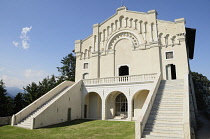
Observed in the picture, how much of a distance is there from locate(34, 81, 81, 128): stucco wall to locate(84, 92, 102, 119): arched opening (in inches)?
77.4

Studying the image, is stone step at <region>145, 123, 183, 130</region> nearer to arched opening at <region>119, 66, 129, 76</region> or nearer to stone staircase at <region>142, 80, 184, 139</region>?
stone staircase at <region>142, 80, 184, 139</region>

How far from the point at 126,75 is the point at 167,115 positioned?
371 inches

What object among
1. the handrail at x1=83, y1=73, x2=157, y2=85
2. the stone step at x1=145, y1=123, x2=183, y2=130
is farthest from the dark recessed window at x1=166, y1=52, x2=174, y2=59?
the stone step at x1=145, y1=123, x2=183, y2=130

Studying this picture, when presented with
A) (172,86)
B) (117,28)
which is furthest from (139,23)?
(172,86)

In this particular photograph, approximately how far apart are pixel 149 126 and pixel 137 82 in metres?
7.45

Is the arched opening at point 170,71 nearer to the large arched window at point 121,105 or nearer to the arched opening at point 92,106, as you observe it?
the large arched window at point 121,105

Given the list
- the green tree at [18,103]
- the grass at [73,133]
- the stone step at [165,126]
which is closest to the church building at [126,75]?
the stone step at [165,126]

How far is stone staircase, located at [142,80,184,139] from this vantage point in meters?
9.45

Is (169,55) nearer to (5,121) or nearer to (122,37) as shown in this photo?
(122,37)

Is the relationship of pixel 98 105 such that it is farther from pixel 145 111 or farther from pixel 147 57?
pixel 145 111

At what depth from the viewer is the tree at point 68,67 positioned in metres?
36.5

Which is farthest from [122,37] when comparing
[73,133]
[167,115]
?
[73,133]

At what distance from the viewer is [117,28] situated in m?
23.0

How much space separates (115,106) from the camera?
821 inches
